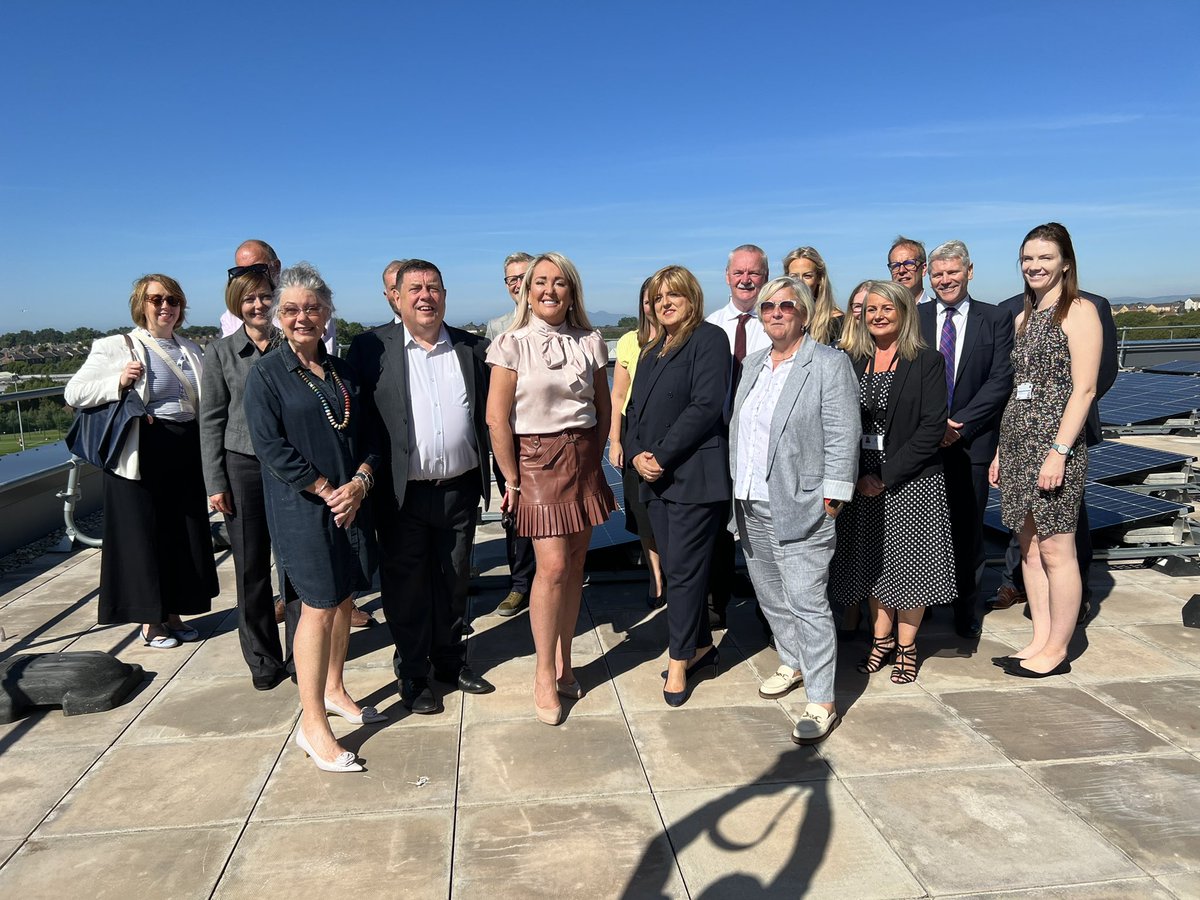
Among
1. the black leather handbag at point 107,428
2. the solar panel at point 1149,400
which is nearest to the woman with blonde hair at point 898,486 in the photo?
the black leather handbag at point 107,428

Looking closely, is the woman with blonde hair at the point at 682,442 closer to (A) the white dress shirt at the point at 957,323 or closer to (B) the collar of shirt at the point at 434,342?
(B) the collar of shirt at the point at 434,342

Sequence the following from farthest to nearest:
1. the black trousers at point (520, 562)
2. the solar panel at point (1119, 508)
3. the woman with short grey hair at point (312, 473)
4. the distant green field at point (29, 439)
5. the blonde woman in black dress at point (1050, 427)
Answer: the distant green field at point (29, 439)
the solar panel at point (1119, 508)
the black trousers at point (520, 562)
the blonde woman in black dress at point (1050, 427)
the woman with short grey hair at point (312, 473)

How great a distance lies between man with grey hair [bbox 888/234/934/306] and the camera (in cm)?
408

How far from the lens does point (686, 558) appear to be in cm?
338

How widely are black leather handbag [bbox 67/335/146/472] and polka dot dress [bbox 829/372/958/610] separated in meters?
3.51

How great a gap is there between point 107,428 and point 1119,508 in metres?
6.11

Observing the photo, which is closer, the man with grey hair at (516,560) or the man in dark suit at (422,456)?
the man in dark suit at (422,456)

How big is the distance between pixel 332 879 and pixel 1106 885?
2.22 m

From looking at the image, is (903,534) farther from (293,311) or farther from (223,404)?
(223,404)

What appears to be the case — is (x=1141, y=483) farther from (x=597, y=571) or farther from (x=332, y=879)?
(x=332, y=879)

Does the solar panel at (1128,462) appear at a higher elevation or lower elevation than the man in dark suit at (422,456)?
lower

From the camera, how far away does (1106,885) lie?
2.18 m

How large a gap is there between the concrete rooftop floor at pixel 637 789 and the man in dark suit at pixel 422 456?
448 millimetres

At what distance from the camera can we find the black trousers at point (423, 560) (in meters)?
3.25
